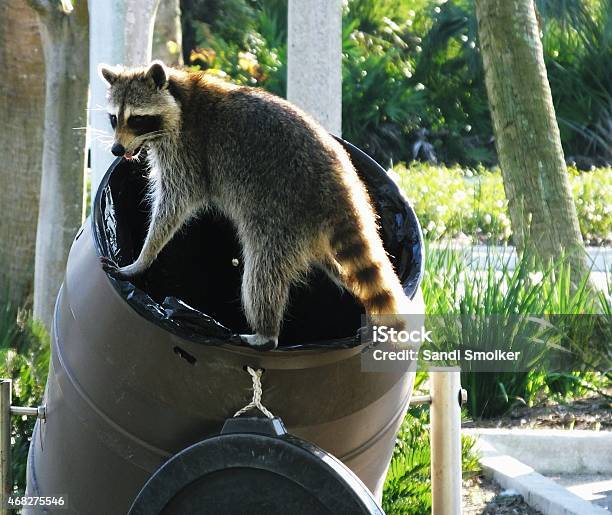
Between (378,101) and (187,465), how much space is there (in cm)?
1586

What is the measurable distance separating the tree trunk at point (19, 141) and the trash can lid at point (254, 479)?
448 centimetres

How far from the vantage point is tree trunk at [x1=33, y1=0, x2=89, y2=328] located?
6.14 metres

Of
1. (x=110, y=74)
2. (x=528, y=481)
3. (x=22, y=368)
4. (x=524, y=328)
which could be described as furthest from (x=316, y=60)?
(x=528, y=481)

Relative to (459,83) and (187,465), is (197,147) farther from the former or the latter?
(459,83)

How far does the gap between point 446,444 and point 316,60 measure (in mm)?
2736

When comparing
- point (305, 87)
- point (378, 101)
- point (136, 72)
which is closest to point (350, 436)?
point (136, 72)

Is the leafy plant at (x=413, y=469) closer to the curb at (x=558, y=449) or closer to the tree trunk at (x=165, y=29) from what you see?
the curb at (x=558, y=449)

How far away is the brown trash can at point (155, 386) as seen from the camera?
2953 millimetres

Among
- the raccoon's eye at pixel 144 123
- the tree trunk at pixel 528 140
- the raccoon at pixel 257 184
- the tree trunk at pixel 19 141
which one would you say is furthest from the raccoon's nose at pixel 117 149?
the tree trunk at pixel 19 141

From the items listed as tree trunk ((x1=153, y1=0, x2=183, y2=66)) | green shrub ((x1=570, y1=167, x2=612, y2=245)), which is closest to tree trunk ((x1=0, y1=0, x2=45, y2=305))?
green shrub ((x1=570, y1=167, x2=612, y2=245))

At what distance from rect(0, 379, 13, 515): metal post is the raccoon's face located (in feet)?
3.10

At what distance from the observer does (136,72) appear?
387cm

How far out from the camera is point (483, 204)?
11.6 m

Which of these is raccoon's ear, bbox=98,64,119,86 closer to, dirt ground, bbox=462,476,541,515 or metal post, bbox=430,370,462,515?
metal post, bbox=430,370,462,515
